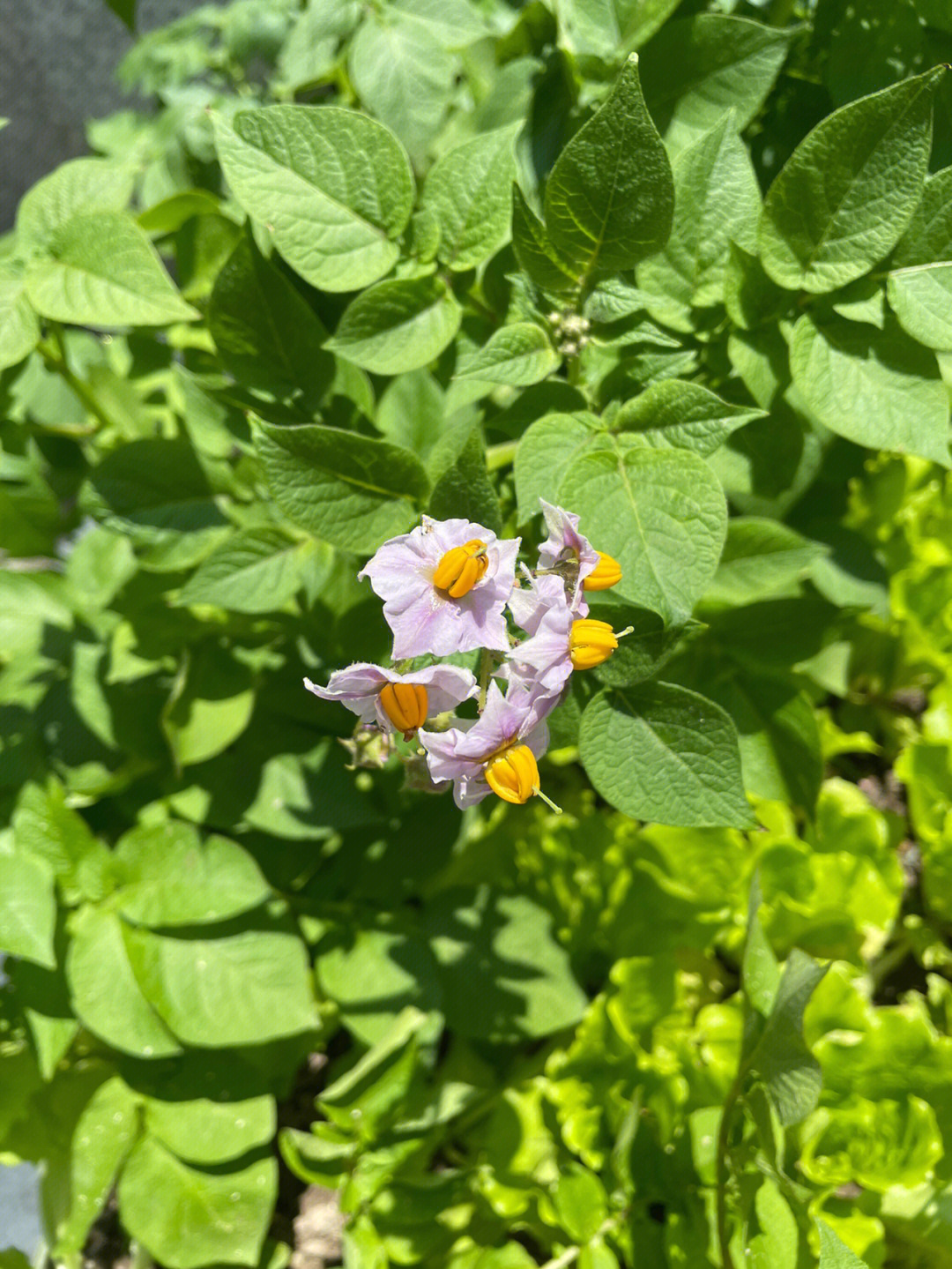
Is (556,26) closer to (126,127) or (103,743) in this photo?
(126,127)

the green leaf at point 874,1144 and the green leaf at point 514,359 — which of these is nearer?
the green leaf at point 514,359

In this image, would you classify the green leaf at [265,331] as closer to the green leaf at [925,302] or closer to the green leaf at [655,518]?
the green leaf at [655,518]

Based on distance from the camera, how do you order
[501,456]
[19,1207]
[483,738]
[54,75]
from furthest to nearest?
[54,75], [19,1207], [501,456], [483,738]

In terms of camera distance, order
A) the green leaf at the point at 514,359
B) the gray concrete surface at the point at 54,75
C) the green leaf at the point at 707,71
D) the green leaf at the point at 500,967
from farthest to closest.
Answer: the gray concrete surface at the point at 54,75
the green leaf at the point at 500,967
the green leaf at the point at 707,71
the green leaf at the point at 514,359

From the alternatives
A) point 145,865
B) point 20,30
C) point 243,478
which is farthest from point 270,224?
point 20,30

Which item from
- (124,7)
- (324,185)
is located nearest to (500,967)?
(324,185)

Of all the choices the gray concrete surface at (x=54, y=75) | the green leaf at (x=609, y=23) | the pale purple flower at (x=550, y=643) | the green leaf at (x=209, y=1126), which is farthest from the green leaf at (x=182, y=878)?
the gray concrete surface at (x=54, y=75)

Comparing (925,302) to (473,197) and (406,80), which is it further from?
(406,80)
